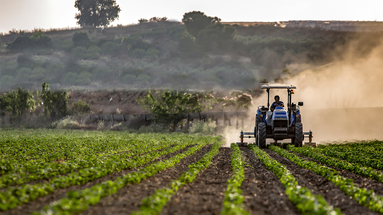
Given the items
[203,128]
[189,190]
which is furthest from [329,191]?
[203,128]

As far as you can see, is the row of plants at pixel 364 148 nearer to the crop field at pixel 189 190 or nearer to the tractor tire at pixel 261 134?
the tractor tire at pixel 261 134

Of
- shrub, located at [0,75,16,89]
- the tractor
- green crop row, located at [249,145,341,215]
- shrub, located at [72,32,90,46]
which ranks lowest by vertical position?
green crop row, located at [249,145,341,215]

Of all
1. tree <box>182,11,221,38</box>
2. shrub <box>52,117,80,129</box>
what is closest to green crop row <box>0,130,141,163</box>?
shrub <box>52,117,80,129</box>

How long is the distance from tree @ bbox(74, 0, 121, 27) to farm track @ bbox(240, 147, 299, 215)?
4824 inches

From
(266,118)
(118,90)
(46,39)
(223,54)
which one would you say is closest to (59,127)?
(118,90)

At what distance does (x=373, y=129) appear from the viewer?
45.2 m

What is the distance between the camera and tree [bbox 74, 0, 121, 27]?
126 meters

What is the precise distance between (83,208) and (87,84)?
10001cm

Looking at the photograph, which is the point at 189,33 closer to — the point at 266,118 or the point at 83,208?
the point at 266,118

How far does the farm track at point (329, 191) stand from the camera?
8898 mm

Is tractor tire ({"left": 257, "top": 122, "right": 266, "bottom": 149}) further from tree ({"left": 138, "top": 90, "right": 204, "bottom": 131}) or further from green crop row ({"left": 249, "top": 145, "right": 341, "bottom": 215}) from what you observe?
tree ({"left": 138, "top": 90, "right": 204, "bottom": 131})

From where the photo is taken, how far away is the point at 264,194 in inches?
412

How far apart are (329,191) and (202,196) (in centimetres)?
398

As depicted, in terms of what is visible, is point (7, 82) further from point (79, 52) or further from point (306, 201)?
point (306, 201)
